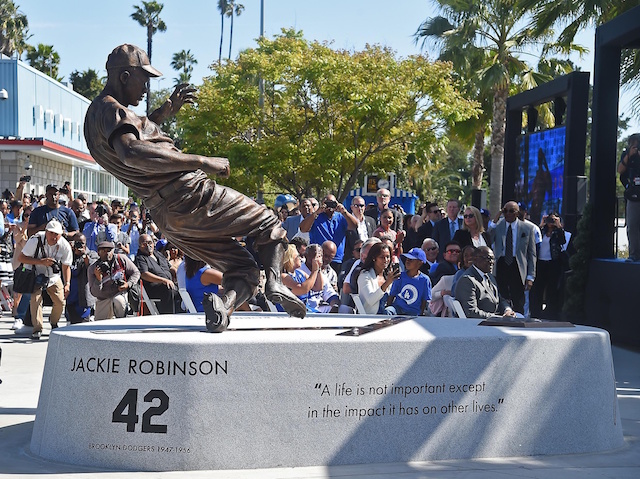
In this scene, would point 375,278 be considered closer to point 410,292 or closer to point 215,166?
point 410,292

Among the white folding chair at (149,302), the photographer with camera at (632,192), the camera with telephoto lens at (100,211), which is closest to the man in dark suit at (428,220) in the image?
the photographer with camera at (632,192)

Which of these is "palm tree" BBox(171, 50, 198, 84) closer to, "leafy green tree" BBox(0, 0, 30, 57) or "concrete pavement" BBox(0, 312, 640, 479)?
"leafy green tree" BBox(0, 0, 30, 57)

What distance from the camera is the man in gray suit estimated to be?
12.8 m

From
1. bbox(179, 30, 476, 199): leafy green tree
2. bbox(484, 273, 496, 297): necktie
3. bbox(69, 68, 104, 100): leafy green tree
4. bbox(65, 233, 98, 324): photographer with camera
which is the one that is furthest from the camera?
bbox(69, 68, 104, 100): leafy green tree

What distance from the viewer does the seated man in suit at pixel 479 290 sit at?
8508mm

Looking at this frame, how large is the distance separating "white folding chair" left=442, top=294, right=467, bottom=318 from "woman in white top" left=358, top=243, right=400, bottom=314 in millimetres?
546

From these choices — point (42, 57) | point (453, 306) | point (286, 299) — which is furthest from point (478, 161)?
point (42, 57)

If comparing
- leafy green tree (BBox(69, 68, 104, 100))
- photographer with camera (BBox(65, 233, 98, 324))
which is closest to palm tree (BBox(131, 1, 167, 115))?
leafy green tree (BBox(69, 68, 104, 100))

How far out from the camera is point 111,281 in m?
10.7

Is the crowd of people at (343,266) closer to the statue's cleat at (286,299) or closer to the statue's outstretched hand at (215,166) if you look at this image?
the statue's cleat at (286,299)

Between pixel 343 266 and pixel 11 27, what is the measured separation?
5548 centimetres

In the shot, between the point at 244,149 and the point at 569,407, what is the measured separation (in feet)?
83.7

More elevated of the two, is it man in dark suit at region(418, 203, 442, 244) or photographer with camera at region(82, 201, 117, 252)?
man in dark suit at region(418, 203, 442, 244)

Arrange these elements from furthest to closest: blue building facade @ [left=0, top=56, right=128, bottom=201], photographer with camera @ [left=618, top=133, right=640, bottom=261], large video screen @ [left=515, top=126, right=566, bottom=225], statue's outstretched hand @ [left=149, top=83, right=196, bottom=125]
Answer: blue building facade @ [left=0, top=56, right=128, bottom=201] → large video screen @ [left=515, top=126, right=566, bottom=225] → photographer with camera @ [left=618, top=133, right=640, bottom=261] → statue's outstretched hand @ [left=149, top=83, right=196, bottom=125]
